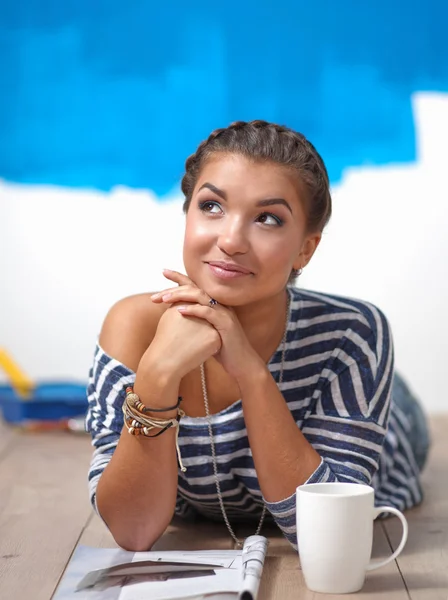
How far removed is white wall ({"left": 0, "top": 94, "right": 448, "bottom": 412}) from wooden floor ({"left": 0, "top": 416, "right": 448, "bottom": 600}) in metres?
1.17

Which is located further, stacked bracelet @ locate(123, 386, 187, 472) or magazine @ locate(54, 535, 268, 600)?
stacked bracelet @ locate(123, 386, 187, 472)

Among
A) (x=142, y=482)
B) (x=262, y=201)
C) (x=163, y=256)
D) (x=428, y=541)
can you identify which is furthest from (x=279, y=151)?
(x=163, y=256)

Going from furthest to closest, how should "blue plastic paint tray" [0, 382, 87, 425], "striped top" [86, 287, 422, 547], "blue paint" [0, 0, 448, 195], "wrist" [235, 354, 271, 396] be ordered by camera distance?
1. "blue paint" [0, 0, 448, 195]
2. "blue plastic paint tray" [0, 382, 87, 425]
3. "striped top" [86, 287, 422, 547]
4. "wrist" [235, 354, 271, 396]

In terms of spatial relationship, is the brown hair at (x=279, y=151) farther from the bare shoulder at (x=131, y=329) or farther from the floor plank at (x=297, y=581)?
the floor plank at (x=297, y=581)

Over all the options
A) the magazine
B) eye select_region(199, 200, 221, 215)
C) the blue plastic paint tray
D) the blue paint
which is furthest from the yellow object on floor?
eye select_region(199, 200, 221, 215)

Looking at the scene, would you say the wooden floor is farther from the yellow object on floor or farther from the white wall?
the white wall

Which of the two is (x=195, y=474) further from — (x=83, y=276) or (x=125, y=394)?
(x=83, y=276)

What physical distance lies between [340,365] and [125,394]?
36 cm

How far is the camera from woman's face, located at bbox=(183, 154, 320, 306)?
1.26 metres

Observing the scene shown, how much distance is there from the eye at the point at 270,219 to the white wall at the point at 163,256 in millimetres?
2127

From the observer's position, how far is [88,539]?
4.87 ft

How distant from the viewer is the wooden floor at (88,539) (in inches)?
47.1

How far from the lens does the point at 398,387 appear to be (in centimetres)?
215

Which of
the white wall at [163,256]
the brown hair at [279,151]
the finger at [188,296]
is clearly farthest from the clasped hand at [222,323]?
the white wall at [163,256]
